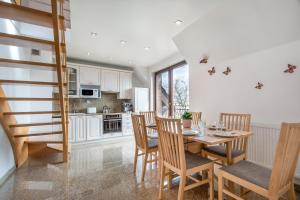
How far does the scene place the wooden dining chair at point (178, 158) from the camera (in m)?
1.58

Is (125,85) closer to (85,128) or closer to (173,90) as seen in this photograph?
(173,90)

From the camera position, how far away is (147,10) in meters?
2.37

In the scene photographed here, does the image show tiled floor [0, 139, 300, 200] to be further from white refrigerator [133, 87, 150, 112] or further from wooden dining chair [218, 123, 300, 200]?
white refrigerator [133, 87, 150, 112]

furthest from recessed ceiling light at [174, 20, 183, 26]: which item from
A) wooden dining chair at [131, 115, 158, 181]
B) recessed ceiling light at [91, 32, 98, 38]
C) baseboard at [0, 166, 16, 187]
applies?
baseboard at [0, 166, 16, 187]

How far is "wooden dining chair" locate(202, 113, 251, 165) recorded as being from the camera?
202 centimetres

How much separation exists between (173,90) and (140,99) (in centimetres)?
123

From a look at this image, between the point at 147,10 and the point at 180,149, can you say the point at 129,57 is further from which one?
the point at 180,149

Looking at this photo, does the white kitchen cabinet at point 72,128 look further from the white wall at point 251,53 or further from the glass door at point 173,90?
the white wall at point 251,53

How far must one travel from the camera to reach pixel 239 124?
239cm

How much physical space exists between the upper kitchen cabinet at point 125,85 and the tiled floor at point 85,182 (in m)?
2.45

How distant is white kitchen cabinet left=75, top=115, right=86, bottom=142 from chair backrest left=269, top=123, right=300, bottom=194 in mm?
4138

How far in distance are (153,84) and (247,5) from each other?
3765mm

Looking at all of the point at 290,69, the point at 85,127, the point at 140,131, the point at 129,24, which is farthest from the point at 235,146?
the point at 85,127

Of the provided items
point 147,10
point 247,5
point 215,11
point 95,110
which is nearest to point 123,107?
point 95,110
